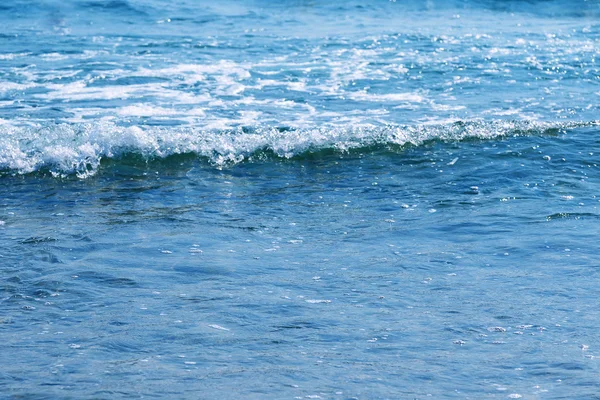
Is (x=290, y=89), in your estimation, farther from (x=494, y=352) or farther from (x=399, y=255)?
(x=494, y=352)

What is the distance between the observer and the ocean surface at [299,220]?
3.96 m

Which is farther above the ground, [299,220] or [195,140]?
[195,140]

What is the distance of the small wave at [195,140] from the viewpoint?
312 inches

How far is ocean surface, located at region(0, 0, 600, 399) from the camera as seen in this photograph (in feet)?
13.0

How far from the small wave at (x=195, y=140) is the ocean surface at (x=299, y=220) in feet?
0.10

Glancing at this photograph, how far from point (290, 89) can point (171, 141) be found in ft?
10.2

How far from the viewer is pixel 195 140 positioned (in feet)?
28.4

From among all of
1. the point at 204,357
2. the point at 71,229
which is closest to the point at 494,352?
the point at 204,357

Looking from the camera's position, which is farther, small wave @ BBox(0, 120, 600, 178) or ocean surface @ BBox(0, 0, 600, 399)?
small wave @ BBox(0, 120, 600, 178)

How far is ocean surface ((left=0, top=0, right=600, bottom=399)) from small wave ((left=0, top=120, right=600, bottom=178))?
30mm

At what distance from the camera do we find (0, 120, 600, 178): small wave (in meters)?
7.91

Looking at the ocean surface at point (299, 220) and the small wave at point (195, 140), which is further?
the small wave at point (195, 140)

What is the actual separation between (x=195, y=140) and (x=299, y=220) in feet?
8.56

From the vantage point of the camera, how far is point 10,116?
973cm
